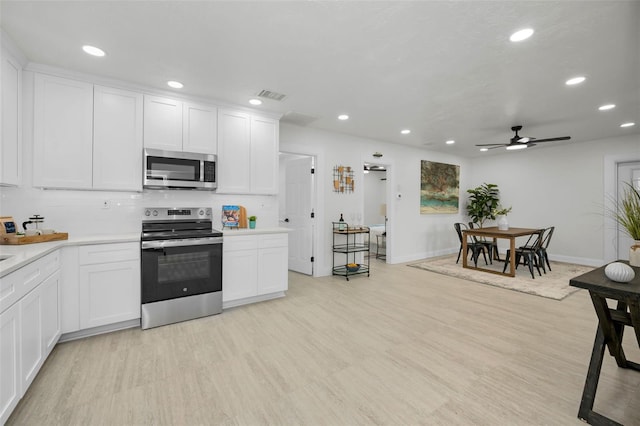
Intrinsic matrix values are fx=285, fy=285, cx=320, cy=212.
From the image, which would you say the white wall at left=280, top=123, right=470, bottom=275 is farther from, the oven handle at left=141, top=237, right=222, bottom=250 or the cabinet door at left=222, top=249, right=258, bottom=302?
the oven handle at left=141, top=237, right=222, bottom=250

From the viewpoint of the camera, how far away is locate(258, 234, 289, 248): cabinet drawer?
3.65 m

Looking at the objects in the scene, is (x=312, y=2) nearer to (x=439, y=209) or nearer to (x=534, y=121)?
(x=534, y=121)

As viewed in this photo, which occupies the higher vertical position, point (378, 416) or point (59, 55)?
point (59, 55)

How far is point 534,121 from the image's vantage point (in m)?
4.51

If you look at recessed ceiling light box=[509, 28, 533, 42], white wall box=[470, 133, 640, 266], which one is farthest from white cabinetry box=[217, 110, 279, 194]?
white wall box=[470, 133, 640, 266]

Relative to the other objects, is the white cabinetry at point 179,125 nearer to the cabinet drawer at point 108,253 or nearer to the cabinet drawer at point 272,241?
the cabinet drawer at point 108,253

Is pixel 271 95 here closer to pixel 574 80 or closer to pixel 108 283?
pixel 108 283

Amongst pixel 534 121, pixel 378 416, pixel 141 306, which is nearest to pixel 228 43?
pixel 141 306

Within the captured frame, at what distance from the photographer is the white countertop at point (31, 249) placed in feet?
5.34

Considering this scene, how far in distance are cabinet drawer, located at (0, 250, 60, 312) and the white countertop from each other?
4 cm

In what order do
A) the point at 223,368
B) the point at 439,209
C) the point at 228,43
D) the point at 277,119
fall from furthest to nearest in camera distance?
the point at 439,209 < the point at 277,119 < the point at 228,43 < the point at 223,368

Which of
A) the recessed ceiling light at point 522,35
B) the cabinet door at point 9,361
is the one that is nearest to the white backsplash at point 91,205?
the cabinet door at point 9,361

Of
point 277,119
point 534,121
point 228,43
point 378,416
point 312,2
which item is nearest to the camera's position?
point 378,416

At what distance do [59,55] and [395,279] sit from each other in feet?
16.5
